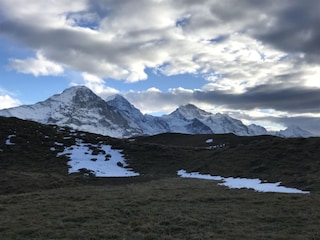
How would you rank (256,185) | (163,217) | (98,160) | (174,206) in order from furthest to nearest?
(98,160), (256,185), (174,206), (163,217)

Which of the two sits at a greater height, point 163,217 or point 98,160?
point 98,160

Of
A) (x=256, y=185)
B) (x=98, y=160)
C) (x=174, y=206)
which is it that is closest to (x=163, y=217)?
(x=174, y=206)

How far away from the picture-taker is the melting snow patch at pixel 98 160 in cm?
4612

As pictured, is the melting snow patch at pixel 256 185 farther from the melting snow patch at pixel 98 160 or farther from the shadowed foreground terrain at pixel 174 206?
the melting snow patch at pixel 98 160

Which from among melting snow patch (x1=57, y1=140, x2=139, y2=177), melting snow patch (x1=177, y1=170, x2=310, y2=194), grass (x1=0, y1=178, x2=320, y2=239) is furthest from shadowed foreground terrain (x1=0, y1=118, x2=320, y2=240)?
melting snow patch (x1=57, y1=140, x2=139, y2=177)

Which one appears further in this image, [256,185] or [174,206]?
[256,185]

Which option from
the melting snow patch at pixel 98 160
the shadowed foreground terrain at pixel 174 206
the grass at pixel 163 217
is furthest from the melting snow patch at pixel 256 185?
the melting snow patch at pixel 98 160

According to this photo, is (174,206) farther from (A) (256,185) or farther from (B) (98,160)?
(B) (98,160)

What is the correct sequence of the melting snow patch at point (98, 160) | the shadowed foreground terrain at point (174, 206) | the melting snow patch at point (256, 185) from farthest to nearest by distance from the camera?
the melting snow patch at point (98, 160) < the melting snow patch at point (256, 185) < the shadowed foreground terrain at point (174, 206)

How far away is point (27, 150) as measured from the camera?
176 feet

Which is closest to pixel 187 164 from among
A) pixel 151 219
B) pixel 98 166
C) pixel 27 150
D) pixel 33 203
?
pixel 98 166

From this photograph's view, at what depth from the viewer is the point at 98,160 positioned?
52.4 metres

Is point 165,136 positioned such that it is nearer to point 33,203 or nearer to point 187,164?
point 187,164

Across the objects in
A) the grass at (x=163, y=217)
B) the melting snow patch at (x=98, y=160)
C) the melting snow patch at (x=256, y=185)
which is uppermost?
the melting snow patch at (x=98, y=160)
